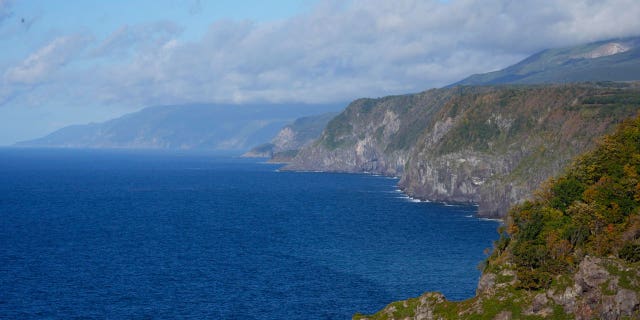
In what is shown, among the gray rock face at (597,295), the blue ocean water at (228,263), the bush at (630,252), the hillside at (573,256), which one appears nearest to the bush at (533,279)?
the hillside at (573,256)

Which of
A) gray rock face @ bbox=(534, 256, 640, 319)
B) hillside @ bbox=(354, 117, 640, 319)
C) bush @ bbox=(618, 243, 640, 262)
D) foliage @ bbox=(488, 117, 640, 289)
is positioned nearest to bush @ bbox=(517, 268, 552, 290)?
foliage @ bbox=(488, 117, 640, 289)

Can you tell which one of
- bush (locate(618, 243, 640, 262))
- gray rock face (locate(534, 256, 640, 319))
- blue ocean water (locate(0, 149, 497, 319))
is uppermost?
bush (locate(618, 243, 640, 262))

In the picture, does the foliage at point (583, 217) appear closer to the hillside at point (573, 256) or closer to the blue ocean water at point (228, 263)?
the hillside at point (573, 256)

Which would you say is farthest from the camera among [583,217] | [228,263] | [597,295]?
[228,263]

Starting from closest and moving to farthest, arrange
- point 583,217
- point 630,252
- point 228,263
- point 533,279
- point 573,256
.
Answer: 1. point 630,252
2. point 533,279
3. point 573,256
4. point 583,217
5. point 228,263

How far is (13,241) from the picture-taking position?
142 m

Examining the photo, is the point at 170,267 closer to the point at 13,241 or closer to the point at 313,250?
the point at 313,250

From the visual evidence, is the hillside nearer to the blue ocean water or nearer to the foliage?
the foliage

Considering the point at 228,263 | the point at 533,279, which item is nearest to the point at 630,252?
the point at 533,279

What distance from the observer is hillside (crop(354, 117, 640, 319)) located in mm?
67250

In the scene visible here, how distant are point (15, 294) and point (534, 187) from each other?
134 meters

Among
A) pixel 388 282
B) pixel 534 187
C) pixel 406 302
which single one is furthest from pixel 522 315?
pixel 534 187

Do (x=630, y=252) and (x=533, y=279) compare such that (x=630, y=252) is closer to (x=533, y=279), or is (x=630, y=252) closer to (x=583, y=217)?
(x=533, y=279)

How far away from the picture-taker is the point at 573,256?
3007 inches
